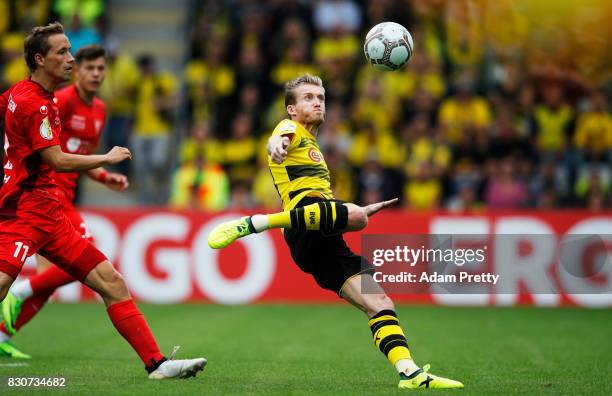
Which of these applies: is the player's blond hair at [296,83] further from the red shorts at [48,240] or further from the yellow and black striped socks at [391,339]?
the red shorts at [48,240]

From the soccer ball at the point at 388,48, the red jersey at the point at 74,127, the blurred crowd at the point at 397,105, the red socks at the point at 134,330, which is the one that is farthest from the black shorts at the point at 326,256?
the blurred crowd at the point at 397,105

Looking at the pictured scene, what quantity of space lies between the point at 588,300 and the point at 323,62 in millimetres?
7002

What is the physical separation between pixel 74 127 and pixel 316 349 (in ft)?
11.4

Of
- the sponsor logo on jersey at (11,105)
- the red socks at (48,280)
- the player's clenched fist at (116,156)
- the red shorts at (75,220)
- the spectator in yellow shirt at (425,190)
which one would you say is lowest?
the spectator in yellow shirt at (425,190)

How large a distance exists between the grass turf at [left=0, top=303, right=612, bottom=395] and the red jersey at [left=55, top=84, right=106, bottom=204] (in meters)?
1.78

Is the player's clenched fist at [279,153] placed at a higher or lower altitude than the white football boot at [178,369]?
higher

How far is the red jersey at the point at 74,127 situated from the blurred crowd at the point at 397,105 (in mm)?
7624

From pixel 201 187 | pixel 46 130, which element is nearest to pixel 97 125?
pixel 46 130

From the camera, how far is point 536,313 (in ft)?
52.7

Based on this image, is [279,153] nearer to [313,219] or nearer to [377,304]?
[313,219]

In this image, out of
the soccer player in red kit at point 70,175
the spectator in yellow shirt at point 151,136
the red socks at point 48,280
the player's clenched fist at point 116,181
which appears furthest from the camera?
the spectator in yellow shirt at point 151,136

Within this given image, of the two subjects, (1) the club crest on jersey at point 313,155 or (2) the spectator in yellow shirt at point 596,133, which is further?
(2) the spectator in yellow shirt at point 596,133

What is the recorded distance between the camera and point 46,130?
791 centimetres

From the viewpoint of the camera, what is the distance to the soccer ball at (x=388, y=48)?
29.1 feet
